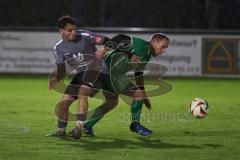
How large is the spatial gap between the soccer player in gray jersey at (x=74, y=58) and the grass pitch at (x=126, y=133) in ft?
1.92

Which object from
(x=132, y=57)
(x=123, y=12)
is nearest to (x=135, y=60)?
(x=132, y=57)

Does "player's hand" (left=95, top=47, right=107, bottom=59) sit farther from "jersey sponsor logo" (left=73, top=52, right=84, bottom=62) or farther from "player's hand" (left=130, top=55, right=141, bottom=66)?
"player's hand" (left=130, top=55, right=141, bottom=66)

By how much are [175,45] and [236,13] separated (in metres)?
3.64

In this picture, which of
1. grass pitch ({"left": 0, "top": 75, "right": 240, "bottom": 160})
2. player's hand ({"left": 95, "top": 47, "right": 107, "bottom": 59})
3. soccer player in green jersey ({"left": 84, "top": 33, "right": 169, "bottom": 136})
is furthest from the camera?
soccer player in green jersey ({"left": 84, "top": 33, "right": 169, "bottom": 136})

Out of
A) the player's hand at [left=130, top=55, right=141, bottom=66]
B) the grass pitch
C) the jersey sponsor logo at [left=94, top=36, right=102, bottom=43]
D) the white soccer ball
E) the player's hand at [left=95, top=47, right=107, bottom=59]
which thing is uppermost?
the jersey sponsor logo at [left=94, top=36, right=102, bottom=43]

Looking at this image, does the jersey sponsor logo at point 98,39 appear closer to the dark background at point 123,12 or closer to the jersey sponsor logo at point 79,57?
the jersey sponsor logo at point 79,57

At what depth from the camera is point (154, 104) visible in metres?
14.2

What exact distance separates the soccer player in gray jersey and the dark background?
14204mm

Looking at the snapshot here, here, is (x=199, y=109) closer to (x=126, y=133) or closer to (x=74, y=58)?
(x=126, y=133)

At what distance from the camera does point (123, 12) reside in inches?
958

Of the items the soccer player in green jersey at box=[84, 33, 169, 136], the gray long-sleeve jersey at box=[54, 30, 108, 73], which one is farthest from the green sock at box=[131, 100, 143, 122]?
the gray long-sleeve jersey at box=[54, 30, 108, 73]

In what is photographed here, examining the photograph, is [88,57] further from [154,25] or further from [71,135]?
[154,25]

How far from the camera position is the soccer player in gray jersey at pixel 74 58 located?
9.23 meters

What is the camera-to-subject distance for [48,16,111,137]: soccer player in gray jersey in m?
9.23
